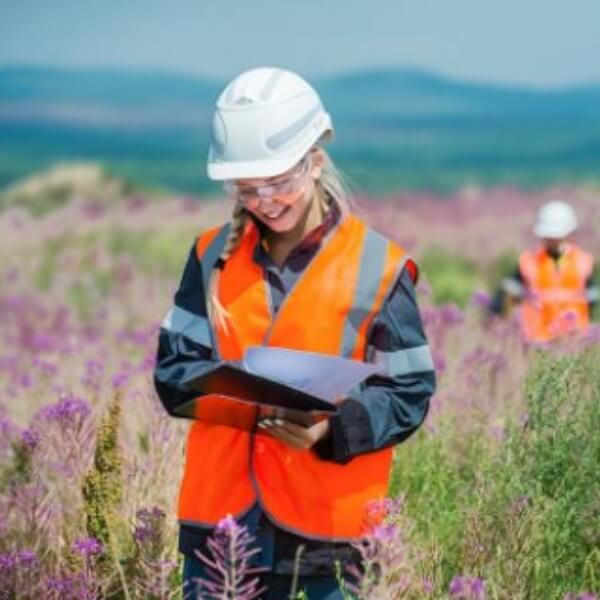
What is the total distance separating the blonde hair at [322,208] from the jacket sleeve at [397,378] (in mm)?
211

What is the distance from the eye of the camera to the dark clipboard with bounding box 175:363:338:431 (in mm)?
2998

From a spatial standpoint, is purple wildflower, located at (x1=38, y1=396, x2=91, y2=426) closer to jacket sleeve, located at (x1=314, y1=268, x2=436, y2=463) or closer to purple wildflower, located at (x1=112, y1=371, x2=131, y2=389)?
jacket sleeve, located at (x1=314, y1=268, x2=436, y2=463)

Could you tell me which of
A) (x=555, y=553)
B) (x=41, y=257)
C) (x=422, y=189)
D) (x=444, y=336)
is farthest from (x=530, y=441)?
(x=422, y=189)

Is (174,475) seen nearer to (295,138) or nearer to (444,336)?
(295,138)

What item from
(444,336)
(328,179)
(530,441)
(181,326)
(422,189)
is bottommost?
(422,189)

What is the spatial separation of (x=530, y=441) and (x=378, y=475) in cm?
91

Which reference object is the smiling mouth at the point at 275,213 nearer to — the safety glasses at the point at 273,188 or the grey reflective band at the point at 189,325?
the safety glasses at the point at 273,188

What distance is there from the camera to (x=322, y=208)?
3.42 metres

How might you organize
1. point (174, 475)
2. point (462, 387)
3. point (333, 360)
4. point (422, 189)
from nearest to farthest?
point (333, 360), point (174, 475), point (462, 387), point (422, 189)

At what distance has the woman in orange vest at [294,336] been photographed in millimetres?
3268

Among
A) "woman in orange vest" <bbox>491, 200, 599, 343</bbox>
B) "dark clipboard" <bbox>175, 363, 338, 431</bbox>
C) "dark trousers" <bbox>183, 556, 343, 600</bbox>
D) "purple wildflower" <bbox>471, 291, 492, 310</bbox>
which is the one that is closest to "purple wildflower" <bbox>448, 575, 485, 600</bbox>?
"dark clipboard" <bbox>175, 363, 338, 431</bbox>

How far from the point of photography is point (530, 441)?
4.18 meters

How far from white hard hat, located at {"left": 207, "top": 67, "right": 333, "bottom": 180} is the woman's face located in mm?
32

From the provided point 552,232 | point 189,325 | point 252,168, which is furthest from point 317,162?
point 552,232
